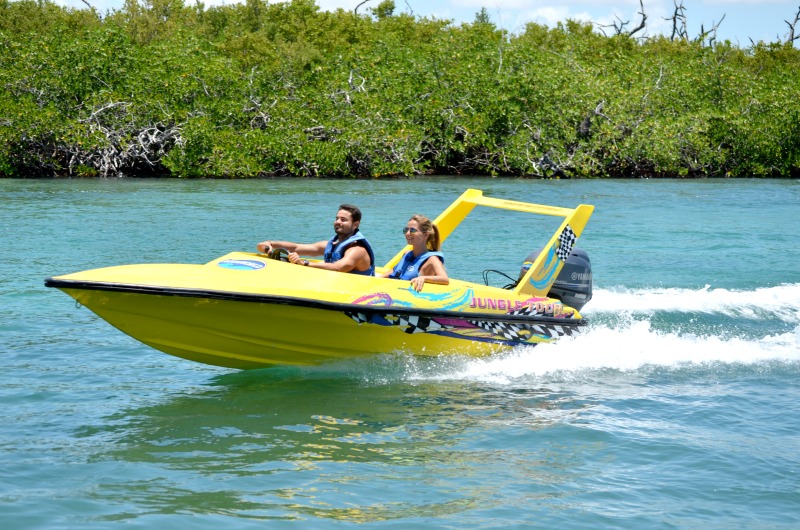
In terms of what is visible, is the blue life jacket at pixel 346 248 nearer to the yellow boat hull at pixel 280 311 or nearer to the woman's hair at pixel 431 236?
the yellow boat hull at pixel 280 311

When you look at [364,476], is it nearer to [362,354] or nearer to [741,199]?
[362,354]

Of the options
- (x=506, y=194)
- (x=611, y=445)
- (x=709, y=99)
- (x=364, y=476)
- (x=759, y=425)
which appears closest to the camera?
(x=364, y=476)

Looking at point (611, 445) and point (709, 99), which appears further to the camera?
point (709, 99)

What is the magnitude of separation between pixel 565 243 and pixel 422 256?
1.39 metres

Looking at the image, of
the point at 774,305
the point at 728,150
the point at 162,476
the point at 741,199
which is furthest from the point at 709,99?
the point at 162,476

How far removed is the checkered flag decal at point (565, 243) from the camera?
8617 millimetres

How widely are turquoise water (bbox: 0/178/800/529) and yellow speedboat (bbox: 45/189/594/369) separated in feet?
0.79

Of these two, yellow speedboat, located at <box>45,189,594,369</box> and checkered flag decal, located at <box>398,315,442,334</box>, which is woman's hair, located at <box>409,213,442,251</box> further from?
checkered flag decal, located at <box>398,315,442,334</box>

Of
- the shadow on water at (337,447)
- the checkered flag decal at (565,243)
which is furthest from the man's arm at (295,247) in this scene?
the checkered flag decal at (565,243)

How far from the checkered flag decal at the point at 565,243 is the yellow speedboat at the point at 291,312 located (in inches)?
17.5

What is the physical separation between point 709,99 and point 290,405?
95.2 ft

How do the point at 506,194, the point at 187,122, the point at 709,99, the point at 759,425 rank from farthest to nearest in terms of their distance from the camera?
the point at 709,99
the point at 187,122
the point at 506,194
the point at 759,425

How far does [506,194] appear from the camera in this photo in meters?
23.0

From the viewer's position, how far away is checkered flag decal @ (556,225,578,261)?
28.3 ft
